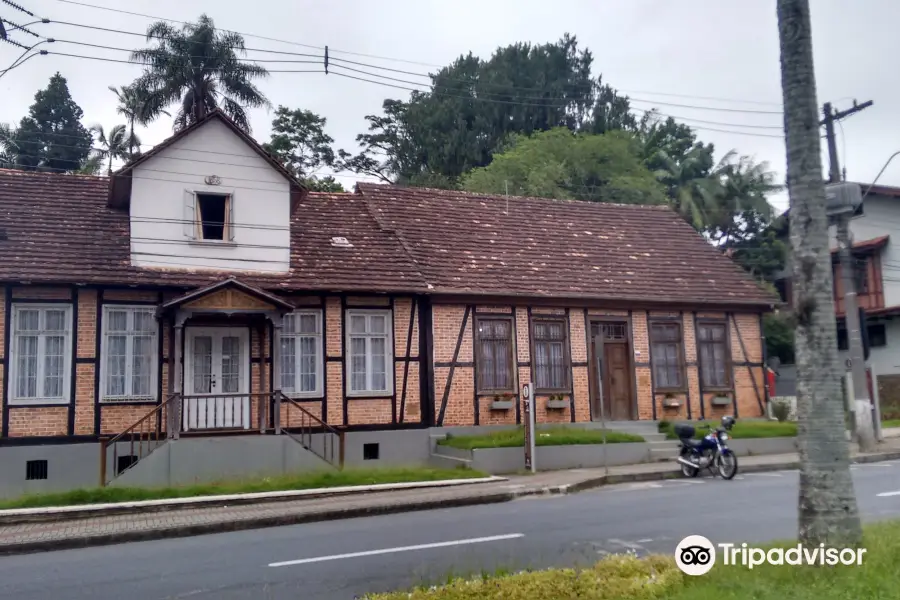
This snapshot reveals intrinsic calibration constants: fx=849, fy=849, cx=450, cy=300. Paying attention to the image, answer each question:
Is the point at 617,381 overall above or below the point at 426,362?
below

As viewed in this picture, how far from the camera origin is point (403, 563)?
923 centimetres

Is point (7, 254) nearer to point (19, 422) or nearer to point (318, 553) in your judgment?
point (19, 422)

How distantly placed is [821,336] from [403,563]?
192 inches

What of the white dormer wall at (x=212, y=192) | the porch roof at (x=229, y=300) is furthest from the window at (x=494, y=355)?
the porch roof at (x=229, y=300)

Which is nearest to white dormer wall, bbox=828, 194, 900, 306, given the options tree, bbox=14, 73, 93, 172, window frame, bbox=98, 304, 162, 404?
window frame, bbox=98, 304, 162, 404

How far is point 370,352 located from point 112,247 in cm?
605

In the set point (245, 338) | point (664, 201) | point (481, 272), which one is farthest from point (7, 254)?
point (664, 201)

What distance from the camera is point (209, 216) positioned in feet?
62.9

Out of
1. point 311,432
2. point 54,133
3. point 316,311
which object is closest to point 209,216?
point 316,311

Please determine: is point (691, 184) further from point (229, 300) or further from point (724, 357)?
point (229, 300)

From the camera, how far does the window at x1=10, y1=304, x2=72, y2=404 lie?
54.9 feet

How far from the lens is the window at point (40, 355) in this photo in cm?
1673

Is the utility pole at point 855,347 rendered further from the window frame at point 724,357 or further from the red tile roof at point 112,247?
the red tile roof at point 112,247

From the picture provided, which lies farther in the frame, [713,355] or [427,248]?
[713,355]
